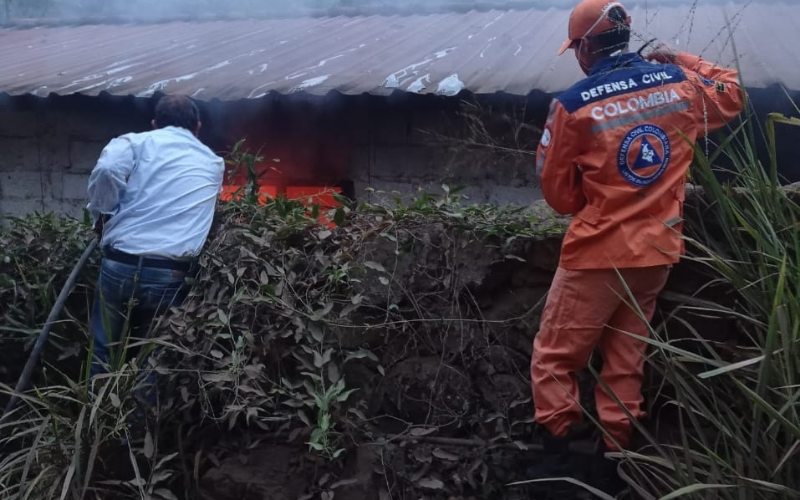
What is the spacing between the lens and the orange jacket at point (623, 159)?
2.50 metres

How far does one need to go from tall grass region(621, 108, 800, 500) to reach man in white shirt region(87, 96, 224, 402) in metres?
2.33

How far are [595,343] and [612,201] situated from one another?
544 millimetres

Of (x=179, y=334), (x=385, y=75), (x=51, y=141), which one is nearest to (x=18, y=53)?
(x=51, y=141)

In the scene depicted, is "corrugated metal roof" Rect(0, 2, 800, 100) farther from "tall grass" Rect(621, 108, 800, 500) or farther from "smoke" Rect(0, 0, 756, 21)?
"tall grass" Rect(621, 108, 800, 500)

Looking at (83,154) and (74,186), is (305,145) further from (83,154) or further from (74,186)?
(74,186)

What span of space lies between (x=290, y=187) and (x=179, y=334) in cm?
258

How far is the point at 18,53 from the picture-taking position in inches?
265

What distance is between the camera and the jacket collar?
8.61ft

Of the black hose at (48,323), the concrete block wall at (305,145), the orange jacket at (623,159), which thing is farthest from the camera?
the concrete block wall at (305,145)

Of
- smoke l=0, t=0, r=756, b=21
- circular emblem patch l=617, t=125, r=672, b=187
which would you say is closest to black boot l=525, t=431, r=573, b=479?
circular emblem patch l=617, t=125, r=672, b=187

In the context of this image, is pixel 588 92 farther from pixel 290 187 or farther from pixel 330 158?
pixel 290 187

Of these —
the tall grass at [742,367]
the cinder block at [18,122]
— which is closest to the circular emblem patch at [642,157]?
the tall grass at [742,367]

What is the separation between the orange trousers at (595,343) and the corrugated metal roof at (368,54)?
1.92 m

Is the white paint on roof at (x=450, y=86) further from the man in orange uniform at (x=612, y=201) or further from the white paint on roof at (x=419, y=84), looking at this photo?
the man in orange uniform at (x=612, y=201)
